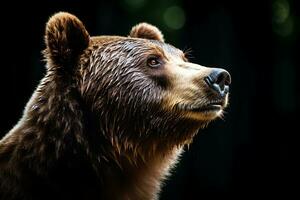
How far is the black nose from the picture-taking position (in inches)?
166

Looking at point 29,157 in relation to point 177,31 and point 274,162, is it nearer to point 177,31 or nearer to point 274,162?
point 274,162

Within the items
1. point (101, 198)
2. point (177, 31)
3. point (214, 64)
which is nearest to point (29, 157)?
point (101, 198)

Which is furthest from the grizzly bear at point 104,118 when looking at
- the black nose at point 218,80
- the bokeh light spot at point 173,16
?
the bokeh light spot at point 173,16

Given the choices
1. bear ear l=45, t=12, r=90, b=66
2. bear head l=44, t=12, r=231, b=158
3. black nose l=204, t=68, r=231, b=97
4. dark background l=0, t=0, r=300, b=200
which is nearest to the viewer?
black nose l=204, t=68, r=231, b=97

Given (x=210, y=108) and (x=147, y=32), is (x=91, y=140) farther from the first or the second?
(x=147, y=32)

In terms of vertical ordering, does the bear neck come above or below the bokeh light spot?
above

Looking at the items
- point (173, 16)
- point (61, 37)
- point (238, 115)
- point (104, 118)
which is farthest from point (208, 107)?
point (173, 16)

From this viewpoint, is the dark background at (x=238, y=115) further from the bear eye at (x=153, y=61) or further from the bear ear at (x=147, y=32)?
the bear eye at (x=153, y=61)

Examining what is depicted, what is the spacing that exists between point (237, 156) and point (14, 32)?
5214 millimetres

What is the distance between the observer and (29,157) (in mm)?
4277

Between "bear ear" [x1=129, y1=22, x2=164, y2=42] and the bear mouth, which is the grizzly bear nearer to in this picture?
the bear mouth

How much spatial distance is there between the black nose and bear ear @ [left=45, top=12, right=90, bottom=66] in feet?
3.57

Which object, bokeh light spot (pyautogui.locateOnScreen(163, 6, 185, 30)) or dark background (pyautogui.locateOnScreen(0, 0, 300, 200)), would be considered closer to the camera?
dark background (pyautogui.locateOnScreen(0, 0, 300, 200))

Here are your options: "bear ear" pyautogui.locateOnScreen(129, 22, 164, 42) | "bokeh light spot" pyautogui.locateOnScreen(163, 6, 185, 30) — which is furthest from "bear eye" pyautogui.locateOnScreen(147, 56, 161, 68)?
"bokeh light spot" pyautogui.locateOnScreen(163, 6, 185, 30)
